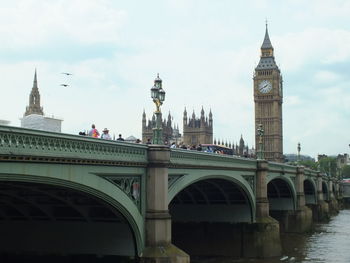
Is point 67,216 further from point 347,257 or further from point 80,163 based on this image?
point 347,257

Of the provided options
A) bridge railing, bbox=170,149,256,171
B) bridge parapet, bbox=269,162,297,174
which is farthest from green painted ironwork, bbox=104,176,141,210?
bridge parapet, bbox=269,162,297,174

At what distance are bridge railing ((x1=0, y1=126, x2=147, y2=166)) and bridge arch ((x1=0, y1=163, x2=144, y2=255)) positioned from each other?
0.73 ft

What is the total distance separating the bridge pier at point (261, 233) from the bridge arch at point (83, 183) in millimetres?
15675

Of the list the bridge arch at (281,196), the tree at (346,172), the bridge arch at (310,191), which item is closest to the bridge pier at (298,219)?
the bridge arch at (281,196)

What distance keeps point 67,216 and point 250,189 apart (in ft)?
50.6

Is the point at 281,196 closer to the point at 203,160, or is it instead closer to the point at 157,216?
the point at 203,160

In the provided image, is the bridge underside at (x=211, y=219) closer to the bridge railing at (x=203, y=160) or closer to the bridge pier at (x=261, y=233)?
the bridge pier at (x=261, y=233)

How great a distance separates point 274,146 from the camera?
491 feet

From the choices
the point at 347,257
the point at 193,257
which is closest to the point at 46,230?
the point at 193,257

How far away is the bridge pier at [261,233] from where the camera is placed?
33125 millimetres

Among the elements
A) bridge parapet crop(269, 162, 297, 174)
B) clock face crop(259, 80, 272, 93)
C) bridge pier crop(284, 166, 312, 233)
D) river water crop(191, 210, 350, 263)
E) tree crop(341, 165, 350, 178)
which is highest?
clock face crop(259, 80, 272, 93)

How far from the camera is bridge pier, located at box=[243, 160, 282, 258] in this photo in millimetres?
33125

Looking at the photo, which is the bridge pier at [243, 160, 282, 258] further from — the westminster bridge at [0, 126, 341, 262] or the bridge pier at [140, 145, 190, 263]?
the bridge pier at [140, 145, 190, 263]

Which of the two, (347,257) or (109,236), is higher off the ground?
(109,236)
